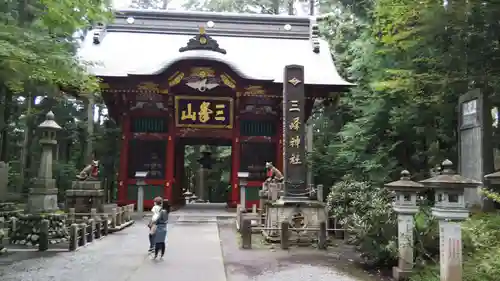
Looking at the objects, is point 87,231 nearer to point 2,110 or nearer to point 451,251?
point 451,251

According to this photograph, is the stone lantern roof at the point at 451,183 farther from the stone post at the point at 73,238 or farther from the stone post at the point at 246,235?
the stone post at the point at 73,238

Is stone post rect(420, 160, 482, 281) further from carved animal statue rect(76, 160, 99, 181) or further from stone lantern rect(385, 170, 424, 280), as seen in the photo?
carved animal statue rect(76, 160, 99, 181)

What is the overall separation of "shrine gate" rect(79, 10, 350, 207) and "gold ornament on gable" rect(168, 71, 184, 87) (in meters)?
0.02

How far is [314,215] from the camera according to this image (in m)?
10.8

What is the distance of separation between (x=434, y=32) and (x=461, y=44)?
98 centimetres

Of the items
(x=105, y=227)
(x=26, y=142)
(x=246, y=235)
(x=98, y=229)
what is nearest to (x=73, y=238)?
(x=98, y=229)

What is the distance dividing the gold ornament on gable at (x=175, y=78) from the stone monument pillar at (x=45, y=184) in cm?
585

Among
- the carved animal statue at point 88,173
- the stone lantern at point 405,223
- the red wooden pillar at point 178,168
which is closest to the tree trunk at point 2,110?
the carved animal statue at point 88,173

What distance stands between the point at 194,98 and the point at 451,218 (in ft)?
46.3

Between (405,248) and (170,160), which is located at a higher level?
(170,160)

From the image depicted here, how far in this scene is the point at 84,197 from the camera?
13.9 m

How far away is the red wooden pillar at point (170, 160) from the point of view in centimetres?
1794

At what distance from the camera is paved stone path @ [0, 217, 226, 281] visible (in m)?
7.07

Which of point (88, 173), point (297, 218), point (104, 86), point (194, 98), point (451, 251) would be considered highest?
point (104, 86)
